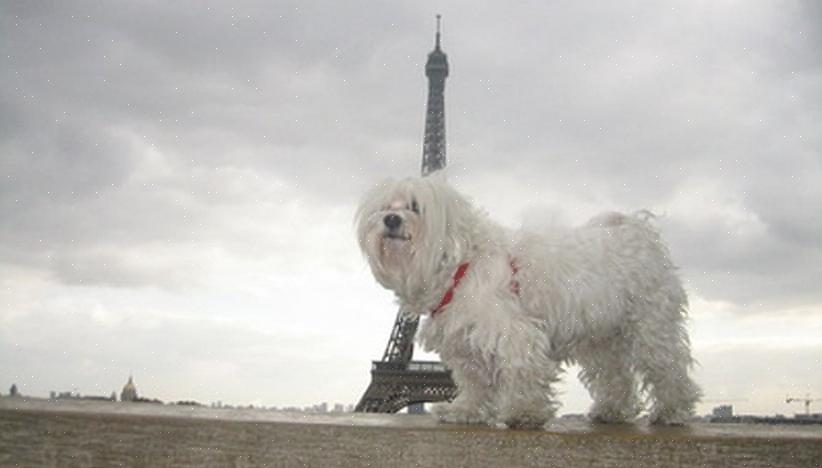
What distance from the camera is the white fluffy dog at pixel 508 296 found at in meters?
5.43

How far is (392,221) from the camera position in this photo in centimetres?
543

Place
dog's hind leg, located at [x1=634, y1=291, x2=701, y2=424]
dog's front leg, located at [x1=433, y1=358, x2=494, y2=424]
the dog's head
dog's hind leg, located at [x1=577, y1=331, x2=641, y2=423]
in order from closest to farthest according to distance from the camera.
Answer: the dog's head, dog's front leg, located at [x1=433, y1=358, x2=494, y2=424], dog's hind leg, located at [x1=634, y1=291, x2=701, y2=424], dog's hind leg, located at [x1=577, y1=331, x2=641, y2=423]

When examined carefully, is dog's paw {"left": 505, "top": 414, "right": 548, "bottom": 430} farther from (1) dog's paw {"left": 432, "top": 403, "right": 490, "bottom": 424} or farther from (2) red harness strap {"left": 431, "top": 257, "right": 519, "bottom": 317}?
(2) red harness strap {"left": 431, "top": 257, "right": 519, "bottom": 317}

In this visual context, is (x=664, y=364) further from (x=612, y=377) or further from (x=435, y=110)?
(x=435, y=110)

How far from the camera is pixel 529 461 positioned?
3.73 m

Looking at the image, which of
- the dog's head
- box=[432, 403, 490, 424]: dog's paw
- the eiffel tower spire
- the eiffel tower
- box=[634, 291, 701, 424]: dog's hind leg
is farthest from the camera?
the eiffel tower spire

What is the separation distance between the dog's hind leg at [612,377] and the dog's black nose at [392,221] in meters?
2.48

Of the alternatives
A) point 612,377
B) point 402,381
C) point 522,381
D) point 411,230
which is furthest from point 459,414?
point 402,381

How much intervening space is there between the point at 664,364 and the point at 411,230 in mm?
2662

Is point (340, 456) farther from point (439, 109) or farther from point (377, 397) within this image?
point (439, 109)

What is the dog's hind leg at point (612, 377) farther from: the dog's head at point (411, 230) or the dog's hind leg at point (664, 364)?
the dog's head at point (411, 230)

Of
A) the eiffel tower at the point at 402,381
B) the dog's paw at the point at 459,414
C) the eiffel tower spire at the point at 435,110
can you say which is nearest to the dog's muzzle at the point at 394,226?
the dog's paw at the point at 459,414

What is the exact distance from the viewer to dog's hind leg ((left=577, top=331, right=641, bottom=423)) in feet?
22.8

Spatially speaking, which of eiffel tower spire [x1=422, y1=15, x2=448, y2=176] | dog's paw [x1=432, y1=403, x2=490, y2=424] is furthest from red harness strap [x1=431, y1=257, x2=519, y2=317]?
eiffel tower spire [x1=422, y1=15, x2=448, y2=176]
